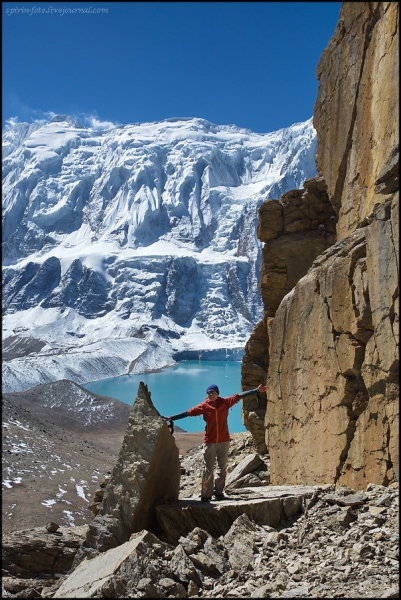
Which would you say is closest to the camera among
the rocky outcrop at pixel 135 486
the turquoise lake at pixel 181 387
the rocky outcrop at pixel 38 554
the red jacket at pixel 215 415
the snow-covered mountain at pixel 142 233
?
the rocky outcrop at pixel 135 486

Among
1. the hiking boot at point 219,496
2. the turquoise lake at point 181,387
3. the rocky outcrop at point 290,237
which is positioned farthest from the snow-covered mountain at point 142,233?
the hiking boot at point 219,496

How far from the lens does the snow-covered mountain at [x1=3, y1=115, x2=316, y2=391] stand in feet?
349

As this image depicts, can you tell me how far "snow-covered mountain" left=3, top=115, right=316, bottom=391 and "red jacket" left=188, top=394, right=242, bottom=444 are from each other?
76.4 meters

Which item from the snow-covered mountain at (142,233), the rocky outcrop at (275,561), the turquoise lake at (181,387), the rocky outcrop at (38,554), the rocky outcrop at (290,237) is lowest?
the turquoise lake at (181,387)

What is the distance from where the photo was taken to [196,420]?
50.9 m

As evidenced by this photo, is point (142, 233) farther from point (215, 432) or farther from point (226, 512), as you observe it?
point (226, 512)

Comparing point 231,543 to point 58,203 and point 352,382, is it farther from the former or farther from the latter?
point 58,203

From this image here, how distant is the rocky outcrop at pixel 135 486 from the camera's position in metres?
6.23

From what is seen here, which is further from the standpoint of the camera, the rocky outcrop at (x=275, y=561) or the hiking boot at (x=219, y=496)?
the hiking boot at (x=219, y=496)

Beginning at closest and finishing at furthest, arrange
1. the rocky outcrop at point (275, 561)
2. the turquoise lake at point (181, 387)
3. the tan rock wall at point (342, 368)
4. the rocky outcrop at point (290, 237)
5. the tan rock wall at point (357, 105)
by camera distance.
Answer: the rocky outcrop at point (275, 561) < the tan rock wall at point (342, 368) < the tan rock wall at point (357, 105) < the rocky outcrop at point (290, 237) < the turquoise lake at point (181, 387)

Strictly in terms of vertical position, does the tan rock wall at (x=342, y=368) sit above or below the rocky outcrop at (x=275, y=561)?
above

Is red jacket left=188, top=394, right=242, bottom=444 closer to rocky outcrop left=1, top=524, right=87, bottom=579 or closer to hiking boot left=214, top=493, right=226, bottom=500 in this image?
hiking boot left=214, top=493, right=226, bottom=500

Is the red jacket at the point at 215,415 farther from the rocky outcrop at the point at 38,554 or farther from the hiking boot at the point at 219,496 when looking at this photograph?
the rocky outcrop at the point at 38,554

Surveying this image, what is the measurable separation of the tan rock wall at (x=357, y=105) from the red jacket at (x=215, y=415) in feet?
11.6
